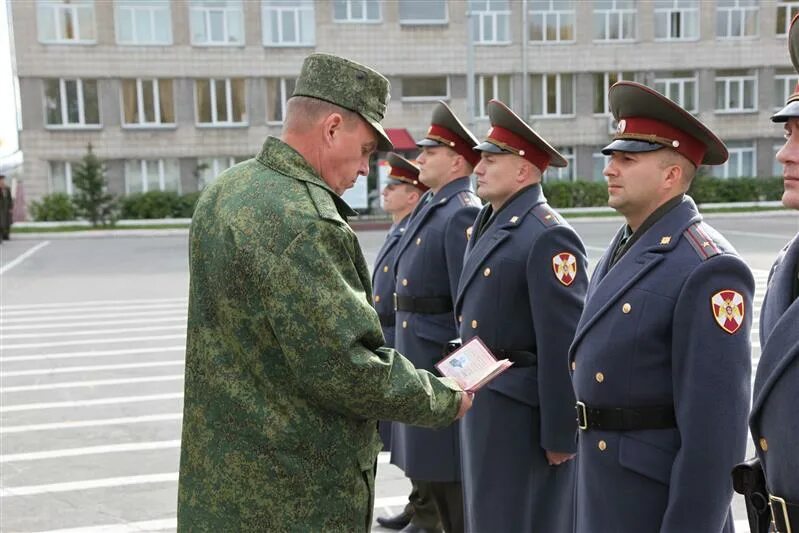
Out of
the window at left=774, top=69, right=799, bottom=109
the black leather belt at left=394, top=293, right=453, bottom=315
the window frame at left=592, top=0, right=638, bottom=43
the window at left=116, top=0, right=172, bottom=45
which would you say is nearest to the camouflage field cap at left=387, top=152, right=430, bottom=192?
the black leather belt at left=394, top=293, right=453, bottom=315

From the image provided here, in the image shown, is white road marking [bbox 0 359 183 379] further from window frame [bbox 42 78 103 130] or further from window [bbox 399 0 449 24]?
window [bbox 399 0 449 24]

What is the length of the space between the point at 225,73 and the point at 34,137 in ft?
25.7

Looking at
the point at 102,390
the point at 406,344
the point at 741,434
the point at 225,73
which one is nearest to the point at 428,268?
the point at 406,344

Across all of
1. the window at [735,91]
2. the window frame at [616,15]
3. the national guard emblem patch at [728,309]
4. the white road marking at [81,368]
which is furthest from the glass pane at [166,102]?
the national guard emblem patch at [728,309]

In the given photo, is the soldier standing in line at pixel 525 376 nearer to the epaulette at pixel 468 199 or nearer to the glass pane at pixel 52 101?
the epaulette at pixel 468 199

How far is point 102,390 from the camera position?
340 inches

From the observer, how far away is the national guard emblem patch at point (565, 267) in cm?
395

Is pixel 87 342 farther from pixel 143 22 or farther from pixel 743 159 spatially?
pixel 743 159

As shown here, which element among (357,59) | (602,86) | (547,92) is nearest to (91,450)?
(357,59)

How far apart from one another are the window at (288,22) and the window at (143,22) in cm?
387

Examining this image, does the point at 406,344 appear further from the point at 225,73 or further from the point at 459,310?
the point at 225,73

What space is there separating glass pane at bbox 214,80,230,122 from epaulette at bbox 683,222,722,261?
35.3 meters

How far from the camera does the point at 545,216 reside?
13.6 feet

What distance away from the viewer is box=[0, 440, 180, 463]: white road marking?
6629mm
